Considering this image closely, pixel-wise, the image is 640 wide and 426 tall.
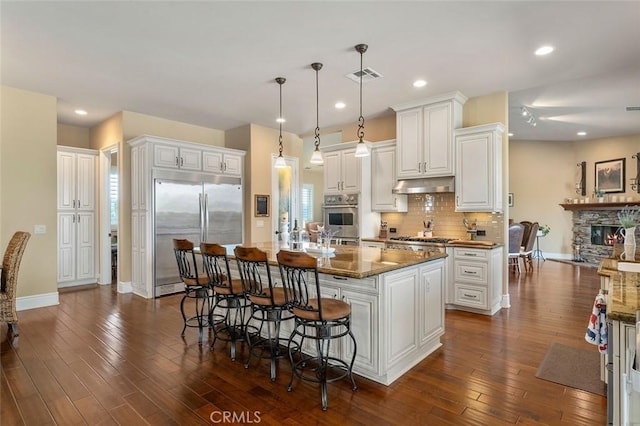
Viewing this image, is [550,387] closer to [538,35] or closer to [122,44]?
[538,35]

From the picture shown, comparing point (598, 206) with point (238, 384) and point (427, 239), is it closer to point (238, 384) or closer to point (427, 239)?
point (427, 239)

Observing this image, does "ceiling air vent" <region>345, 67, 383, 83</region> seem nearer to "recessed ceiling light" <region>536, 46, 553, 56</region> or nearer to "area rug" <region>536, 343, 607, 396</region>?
"recessed ceiling light" <region>536, 46, 553, 56</region>

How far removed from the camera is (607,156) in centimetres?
816

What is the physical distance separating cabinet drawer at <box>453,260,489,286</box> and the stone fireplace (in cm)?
598

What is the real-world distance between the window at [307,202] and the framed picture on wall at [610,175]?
8368mm

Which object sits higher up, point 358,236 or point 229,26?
point 229,26

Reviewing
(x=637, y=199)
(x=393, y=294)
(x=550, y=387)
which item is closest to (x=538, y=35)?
(x=393, y=294)

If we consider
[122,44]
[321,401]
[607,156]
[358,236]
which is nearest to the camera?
[321,401]

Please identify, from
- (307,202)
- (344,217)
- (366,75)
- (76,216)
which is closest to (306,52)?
(366,75)

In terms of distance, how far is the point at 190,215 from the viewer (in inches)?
221

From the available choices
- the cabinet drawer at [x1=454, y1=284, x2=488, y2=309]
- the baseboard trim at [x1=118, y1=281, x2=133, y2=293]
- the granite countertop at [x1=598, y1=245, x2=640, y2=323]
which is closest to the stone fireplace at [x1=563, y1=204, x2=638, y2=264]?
the cabinet drawer at [x1=454, y1=284, x2=488, y2=309]

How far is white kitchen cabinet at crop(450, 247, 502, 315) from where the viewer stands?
13.8ft

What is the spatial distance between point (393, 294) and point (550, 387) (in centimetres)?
133
